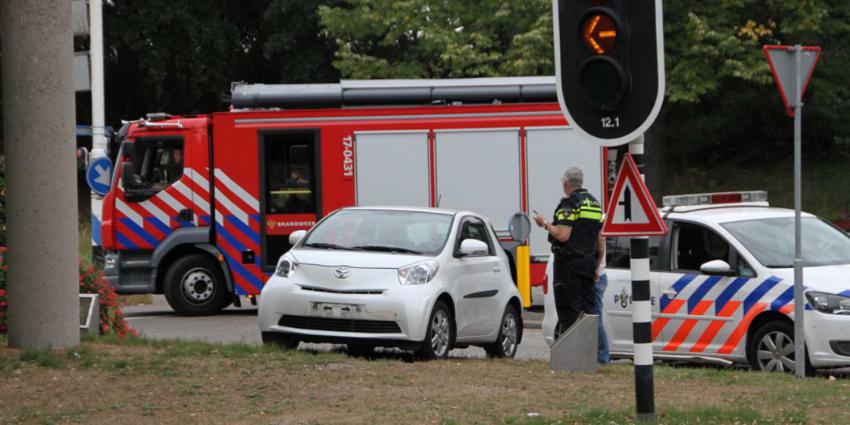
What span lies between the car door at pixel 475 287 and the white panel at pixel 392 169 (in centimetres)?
526

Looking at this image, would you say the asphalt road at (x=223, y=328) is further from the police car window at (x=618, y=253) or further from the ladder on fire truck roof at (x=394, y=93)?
the ladder on fire truck roof at (x=394, y=93)

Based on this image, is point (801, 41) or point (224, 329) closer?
point (224, 329)

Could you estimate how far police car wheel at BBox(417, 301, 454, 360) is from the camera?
12.2 m

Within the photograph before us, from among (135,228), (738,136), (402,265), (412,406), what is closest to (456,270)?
(402,265)

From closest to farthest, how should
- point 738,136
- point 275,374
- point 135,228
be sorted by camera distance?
point 275,374, point 135,228, point 738,136

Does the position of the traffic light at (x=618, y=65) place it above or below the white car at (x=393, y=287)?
above

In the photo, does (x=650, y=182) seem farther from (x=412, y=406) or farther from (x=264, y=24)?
(x=412, y=406)

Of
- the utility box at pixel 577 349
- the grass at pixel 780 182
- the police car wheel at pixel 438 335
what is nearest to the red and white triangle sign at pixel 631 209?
the utility box at pixel 577 349

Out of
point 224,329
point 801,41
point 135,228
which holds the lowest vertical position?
point 224,329

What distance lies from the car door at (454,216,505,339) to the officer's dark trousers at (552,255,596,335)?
1.15 m

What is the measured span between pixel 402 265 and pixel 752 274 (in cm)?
311

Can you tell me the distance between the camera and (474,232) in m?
13.9

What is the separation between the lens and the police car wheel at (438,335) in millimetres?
12180

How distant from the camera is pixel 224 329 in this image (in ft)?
55.8
